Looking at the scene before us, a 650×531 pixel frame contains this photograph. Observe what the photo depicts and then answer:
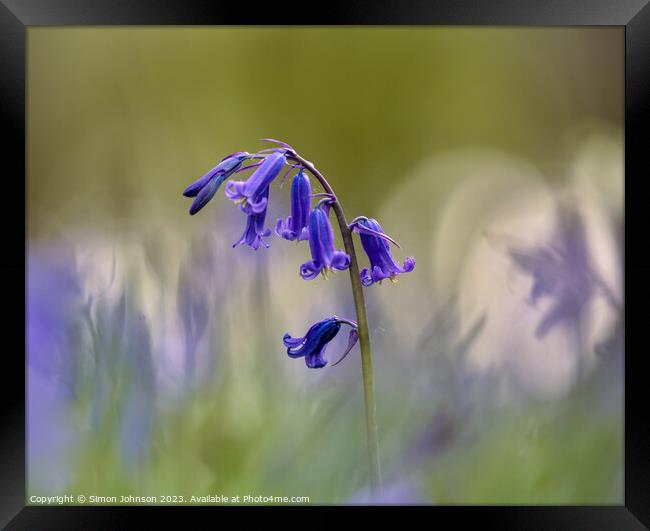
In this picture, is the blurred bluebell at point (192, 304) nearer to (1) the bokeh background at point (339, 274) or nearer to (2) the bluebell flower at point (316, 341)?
(1) the bokeh background at point (339, 274)

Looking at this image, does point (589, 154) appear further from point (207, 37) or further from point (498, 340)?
point (207, 37)

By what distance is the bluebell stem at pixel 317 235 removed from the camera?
113 inches

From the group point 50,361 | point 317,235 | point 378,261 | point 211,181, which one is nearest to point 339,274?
point 378,261

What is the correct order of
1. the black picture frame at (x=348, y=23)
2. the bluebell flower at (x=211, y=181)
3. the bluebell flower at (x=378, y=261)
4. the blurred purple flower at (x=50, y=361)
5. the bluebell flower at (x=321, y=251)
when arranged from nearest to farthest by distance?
the bluebell flower at (x=321, y=251) → the bluebell flower at (x=211, y=181) → the bluebell flower at (x=378, y=261) → the black picture frame at (x=348, y=23) → the blurred purple flower at (x=50, y=361)

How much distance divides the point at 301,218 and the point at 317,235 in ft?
0.47

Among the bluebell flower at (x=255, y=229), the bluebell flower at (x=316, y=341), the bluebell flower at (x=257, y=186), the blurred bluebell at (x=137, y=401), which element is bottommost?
the blurred bluebell at (x=137, y=401)

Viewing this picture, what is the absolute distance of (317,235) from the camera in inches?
113

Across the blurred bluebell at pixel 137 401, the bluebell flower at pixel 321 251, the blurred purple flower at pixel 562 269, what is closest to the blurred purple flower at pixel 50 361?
the blurred bluebell at pixel 137 401

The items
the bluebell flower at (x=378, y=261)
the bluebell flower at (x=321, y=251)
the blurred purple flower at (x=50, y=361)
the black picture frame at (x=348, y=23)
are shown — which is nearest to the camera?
the bluebell flower at (x=321, y=251)

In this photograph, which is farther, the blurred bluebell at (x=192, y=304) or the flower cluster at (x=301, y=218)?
the blurred bluebell at (x=192, y=304)

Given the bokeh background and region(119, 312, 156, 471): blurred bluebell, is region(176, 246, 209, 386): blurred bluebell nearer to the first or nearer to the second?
the bokeh background

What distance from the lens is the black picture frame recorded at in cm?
345

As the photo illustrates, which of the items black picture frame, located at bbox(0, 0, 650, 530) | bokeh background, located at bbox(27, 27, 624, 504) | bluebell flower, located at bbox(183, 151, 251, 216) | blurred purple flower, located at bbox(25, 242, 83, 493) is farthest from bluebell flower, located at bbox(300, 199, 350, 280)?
blurred purple flower, located at bbox(25, 242, 83, 493)

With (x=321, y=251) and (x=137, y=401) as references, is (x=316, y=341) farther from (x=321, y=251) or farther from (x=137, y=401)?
(x=137, y=401)
